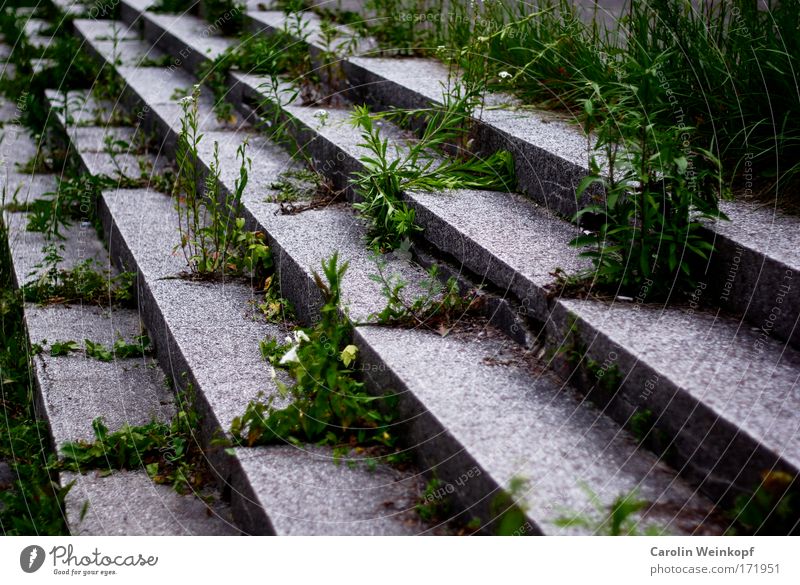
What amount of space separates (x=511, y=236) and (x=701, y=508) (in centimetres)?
123

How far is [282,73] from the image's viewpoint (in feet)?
16.8

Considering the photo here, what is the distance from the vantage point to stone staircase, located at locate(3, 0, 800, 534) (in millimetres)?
2074

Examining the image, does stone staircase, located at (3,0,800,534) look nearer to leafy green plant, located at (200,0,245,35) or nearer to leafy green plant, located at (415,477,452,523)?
leafy green plant, located at (415,477,452,523)

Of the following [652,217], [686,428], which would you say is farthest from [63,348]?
[686,428]

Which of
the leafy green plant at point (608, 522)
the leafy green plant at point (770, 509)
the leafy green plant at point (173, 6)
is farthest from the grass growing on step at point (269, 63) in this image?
the leafy green plant at point (770, 509)

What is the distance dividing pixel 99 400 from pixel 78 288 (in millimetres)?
902

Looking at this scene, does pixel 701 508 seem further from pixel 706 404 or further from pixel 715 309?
pixel 715 309

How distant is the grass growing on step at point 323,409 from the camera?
2.47 meters

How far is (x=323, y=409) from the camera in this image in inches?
98.5

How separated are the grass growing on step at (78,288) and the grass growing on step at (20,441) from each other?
0.09 metres

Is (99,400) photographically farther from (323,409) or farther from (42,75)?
(42,75)
